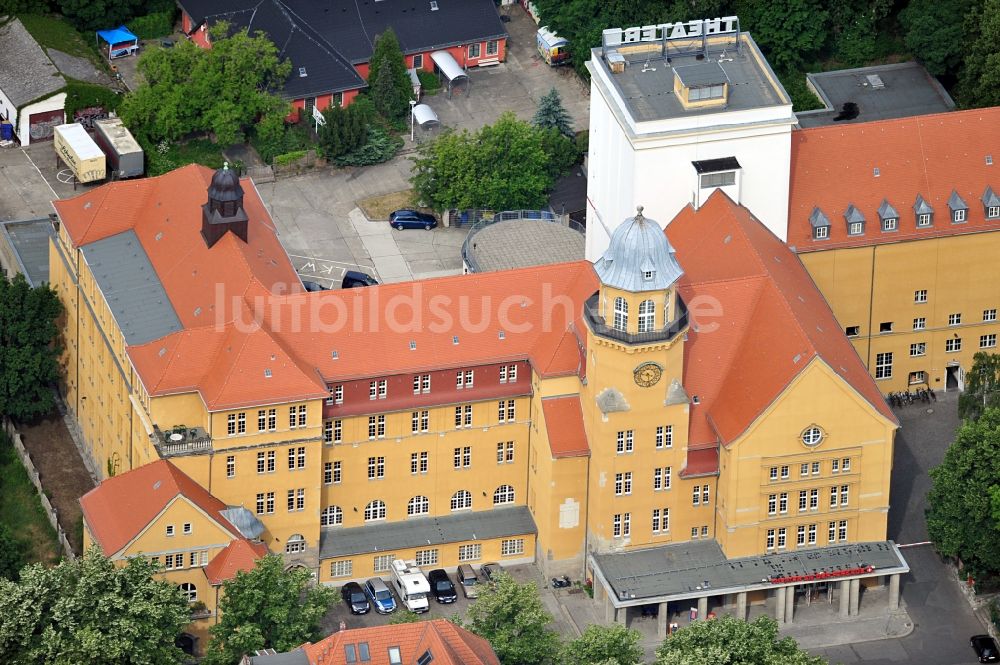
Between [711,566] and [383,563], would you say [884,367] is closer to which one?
[711,566]

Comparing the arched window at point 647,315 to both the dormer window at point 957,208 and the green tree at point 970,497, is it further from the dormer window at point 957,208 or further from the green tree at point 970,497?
the dormer window at point 957,208

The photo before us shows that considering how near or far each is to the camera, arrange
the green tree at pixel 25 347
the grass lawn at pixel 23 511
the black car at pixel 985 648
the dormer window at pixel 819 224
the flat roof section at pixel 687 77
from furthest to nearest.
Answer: the green tree at pixel 25 347 → the dormer window at pixel 819 224 → the flat roof section at pixel 687 77 → the grass lawn at pixel 23 511 → the black car at pixel 985 648

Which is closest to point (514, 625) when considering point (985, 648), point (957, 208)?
point (985, 648)

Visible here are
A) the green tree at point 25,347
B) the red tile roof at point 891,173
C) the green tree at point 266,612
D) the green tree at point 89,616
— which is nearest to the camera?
the green tree at point 89,616

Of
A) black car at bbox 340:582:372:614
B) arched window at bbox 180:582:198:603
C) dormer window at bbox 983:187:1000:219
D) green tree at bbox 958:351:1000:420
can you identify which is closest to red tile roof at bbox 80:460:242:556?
arched window at bbox 180:582:198:603

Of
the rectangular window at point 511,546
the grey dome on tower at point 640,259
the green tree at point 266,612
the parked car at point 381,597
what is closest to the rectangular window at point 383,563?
the parked car at point 381,597
